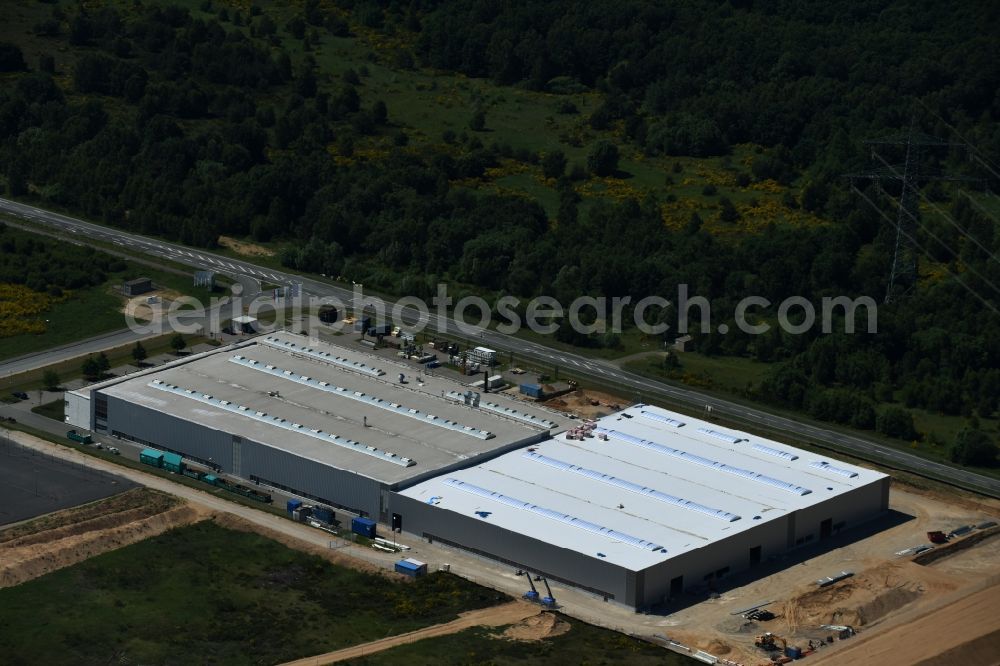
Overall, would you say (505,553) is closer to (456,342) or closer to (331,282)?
(456,342)

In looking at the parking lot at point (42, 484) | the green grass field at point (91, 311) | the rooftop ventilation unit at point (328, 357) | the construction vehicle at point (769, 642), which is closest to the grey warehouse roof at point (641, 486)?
the construction vehicle at point (769, 642)

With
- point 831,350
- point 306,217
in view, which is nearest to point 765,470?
point 831,350

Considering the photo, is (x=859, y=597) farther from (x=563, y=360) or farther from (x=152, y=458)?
(x=152, y=458)

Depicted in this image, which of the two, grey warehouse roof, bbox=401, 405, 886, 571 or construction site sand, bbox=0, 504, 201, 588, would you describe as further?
grey warehouse roof, bbox=401, 405, 886, 571

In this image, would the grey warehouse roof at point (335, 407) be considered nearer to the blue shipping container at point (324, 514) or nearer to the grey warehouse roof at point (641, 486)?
the blue shipping container at point (324, 514)

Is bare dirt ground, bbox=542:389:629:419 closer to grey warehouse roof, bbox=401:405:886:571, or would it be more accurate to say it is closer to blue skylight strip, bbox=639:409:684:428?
blue skylight strip, bbox=639:409:684:428

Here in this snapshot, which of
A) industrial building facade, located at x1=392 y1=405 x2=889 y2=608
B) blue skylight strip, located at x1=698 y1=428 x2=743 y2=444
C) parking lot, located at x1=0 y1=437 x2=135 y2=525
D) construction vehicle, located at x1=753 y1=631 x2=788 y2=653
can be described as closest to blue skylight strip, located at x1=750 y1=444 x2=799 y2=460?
industrial building facade, located at x1=392 y1=405 x2=889 y2=608
